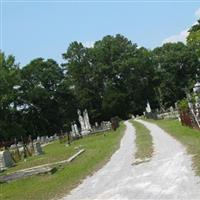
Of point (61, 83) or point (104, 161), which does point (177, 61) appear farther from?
point (104, 161)

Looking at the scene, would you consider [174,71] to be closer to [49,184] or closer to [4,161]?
[4,161]

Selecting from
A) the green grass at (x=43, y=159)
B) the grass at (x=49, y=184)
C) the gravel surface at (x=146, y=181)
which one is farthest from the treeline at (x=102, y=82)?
the gravel surface at (x=146, y=181)

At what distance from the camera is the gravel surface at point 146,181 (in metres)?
11.5

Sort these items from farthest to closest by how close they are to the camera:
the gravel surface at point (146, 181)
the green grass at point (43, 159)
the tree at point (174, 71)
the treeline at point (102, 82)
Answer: the tree at point (174, 71) → the treeline at point (102, 82) → the green grass at point (43, 159) → the gravel surface at point (146, 181)

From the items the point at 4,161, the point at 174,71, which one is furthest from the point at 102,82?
the point at 4,161

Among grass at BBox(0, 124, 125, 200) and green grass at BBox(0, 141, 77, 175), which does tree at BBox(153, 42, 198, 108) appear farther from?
grass at BBox(0, 124, 125, 200)

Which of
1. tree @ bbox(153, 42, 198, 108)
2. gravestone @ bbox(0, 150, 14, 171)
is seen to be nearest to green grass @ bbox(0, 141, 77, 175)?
gravestone @ bbox(0, 150, 14, 171)

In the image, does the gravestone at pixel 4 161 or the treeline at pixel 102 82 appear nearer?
the gravestone at pixel 4 161

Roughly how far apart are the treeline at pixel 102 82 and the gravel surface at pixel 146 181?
76.2 m

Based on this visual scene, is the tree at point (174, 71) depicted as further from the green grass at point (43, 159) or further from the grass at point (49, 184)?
the grass at point (49, 184)

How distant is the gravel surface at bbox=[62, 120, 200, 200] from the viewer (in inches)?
452

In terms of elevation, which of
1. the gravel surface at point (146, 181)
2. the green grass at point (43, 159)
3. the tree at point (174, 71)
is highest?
the tree at point (174, 71)

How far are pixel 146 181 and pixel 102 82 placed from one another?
95.3 meters

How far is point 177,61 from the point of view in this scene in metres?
103
